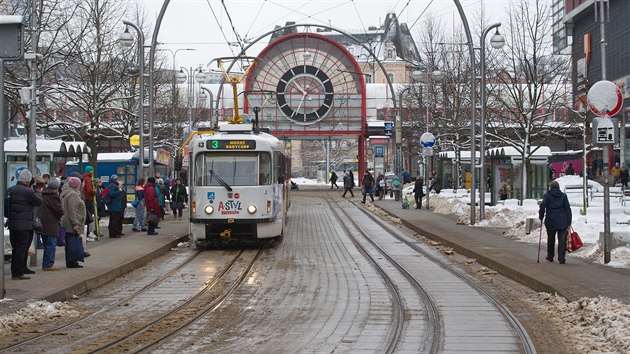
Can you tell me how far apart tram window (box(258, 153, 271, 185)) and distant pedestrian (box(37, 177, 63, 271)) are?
7.52 meters

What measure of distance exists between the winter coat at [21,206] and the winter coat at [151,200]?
11.8m

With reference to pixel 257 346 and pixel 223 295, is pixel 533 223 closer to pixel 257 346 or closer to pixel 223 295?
pixel 223 295

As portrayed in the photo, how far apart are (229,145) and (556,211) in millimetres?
8643

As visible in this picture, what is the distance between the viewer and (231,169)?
77.3ft

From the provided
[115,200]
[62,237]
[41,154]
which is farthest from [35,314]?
[41,154]

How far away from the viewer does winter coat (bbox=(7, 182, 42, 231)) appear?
14688 millimetres

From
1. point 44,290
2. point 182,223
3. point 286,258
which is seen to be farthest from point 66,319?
point 182,223

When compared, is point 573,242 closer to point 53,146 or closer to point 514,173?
point 53,146

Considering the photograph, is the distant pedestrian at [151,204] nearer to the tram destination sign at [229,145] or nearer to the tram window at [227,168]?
the tram window at [227,168]

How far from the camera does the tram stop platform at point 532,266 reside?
13984mm

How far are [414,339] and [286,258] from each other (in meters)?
10.8

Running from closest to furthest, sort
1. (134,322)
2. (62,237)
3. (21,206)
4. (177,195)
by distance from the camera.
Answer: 1. (134,322)
2. (21,206)
3. (62,237)
4. (177,195)

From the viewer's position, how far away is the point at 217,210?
23094 mm

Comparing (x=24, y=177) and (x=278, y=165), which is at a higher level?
(x=278, y=165)
